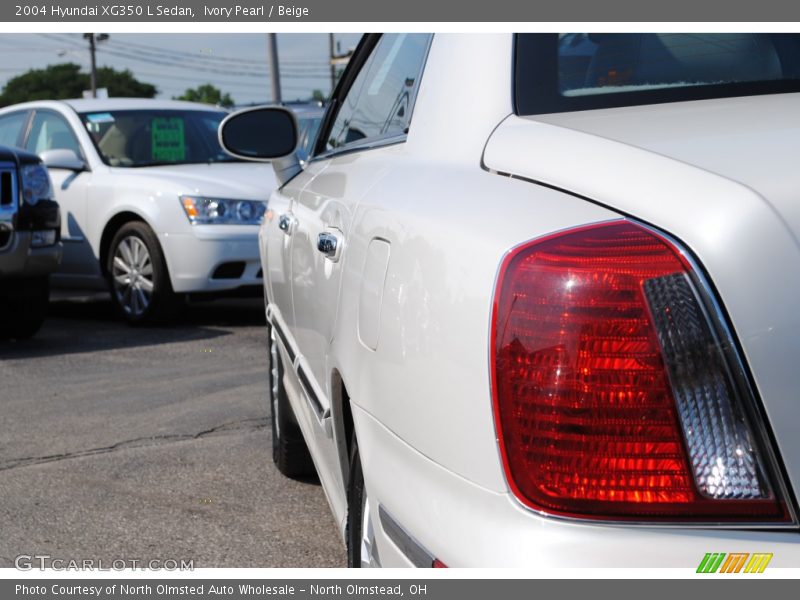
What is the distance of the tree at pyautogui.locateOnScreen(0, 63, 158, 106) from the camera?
81.6 meters

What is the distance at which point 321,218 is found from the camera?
2.77 metres

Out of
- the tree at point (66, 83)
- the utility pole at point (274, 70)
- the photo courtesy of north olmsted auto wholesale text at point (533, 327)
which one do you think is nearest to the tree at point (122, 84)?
the tree at point (66, 83)

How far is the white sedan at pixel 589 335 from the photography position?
4.85 ft

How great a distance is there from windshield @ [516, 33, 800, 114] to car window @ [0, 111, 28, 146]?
8.32 meters

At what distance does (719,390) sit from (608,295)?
0.18 metres

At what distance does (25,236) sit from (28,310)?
2.25 ft

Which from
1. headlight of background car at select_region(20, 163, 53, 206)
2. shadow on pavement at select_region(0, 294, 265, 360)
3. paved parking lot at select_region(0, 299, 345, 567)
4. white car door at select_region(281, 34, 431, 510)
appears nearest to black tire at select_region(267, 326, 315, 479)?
paved parking lot at select_region(0, 299, 345, 567)

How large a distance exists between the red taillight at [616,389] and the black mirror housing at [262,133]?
251 centimetres

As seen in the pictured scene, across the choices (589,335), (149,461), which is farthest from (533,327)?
(149,461)

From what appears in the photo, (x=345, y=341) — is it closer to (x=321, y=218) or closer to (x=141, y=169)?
(x=321, y=218)

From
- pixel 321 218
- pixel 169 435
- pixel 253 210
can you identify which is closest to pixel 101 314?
pixel 253 210

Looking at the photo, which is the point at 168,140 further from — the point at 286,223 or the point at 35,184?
the point at 286,223
